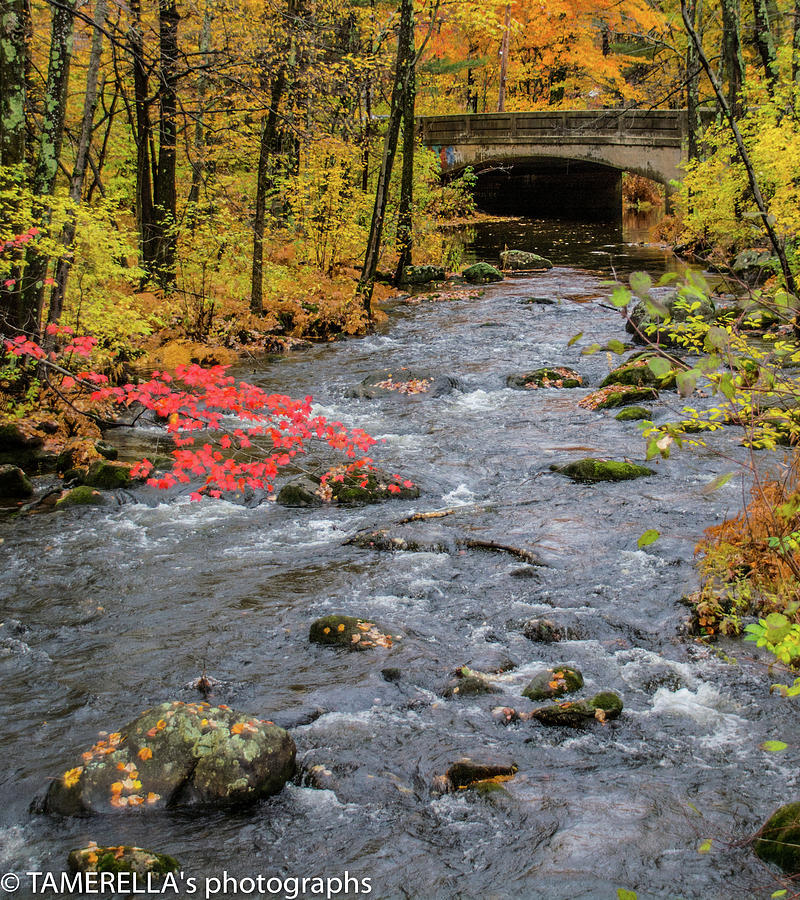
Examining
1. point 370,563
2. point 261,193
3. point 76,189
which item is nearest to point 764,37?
point 261,193

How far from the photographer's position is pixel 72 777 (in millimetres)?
4352

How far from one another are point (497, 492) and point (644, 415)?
3.21 m

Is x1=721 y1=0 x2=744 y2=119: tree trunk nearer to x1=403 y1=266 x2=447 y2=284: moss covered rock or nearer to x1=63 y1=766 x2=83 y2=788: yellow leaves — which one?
x1=403 y1=266 x2=447 y2=284: moss covered rock

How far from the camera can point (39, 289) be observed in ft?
32.9

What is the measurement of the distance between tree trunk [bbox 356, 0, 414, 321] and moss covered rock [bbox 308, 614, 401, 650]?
12212 mm

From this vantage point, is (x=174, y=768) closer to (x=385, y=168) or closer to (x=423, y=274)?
(x=385, y=168)

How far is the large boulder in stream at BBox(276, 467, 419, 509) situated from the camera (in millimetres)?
8891

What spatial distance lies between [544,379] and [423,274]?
423 inches

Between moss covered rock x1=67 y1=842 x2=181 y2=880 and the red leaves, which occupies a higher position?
the red leaves

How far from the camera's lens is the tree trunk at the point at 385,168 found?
17531mm

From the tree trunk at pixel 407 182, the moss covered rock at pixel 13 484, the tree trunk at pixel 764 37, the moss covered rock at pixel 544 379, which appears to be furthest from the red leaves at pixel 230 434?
the tree trunk at pixel 764 37

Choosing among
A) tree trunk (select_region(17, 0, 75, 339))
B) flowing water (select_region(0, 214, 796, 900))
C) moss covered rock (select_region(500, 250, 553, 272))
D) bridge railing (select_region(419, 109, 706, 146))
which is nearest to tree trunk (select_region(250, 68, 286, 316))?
tree trunk (select_region(17, 0, 75, 339))

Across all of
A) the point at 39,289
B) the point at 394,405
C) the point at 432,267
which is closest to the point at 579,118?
the point at 432,267

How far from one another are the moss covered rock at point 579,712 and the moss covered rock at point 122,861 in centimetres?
236
